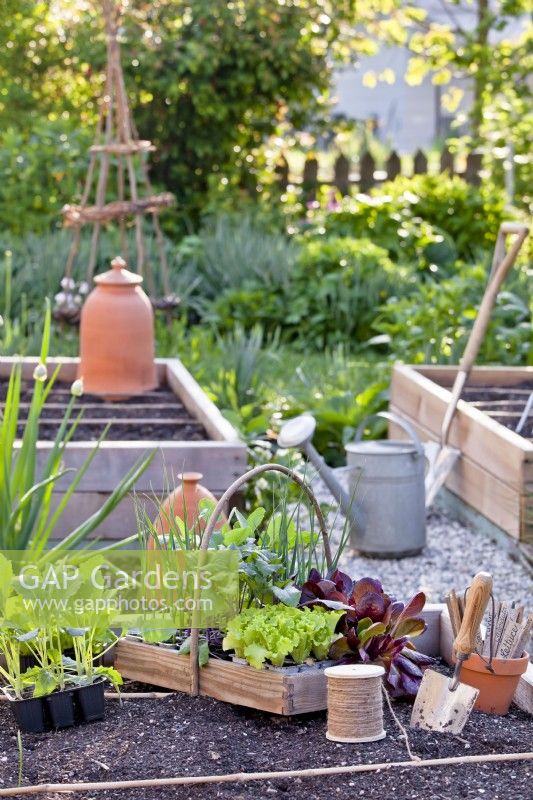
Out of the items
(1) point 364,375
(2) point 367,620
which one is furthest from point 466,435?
(2) point 367,620

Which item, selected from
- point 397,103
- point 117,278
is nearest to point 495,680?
point 117,278

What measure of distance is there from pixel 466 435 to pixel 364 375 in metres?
1.63

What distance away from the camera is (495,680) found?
232 cm

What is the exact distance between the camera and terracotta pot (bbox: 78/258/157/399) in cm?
465

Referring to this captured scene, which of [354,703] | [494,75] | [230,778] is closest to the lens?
[230,778]

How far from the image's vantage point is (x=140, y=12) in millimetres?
9398

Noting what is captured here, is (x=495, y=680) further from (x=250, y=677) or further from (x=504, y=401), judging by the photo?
(x=504, y=401)

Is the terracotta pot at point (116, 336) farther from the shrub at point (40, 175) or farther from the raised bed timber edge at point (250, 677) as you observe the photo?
the shrub at point (40, 175)

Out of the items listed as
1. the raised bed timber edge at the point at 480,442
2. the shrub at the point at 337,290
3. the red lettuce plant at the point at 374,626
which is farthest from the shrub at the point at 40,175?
the red lettuce plant at the point at 374,626

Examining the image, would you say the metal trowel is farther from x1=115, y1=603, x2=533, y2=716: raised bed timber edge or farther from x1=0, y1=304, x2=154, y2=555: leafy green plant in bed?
x1=0, y1=304, x2=154, y2=555: leafy green plant in bed

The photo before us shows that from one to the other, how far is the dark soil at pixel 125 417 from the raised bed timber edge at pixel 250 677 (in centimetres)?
167

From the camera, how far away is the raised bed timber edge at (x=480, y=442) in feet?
12.6

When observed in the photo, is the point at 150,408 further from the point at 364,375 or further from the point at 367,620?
the point at 367,620

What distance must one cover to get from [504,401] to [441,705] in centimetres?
279
